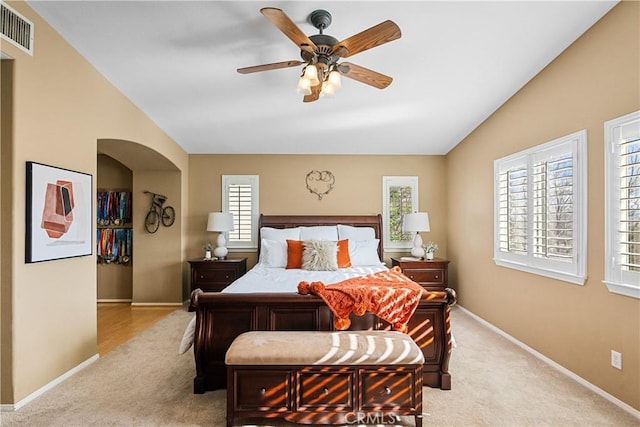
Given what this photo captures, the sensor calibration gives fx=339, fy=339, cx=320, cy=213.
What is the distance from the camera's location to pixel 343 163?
5.68 meters

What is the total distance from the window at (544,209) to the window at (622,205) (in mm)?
243

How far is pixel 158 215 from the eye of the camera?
543 centimetres

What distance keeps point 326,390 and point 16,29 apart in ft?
10.7

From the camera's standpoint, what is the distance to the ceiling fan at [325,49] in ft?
6.81

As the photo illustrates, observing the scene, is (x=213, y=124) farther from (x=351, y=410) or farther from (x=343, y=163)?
(x=351, y=410)

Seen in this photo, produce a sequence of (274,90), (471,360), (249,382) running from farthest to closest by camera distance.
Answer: (274,90), (471,360), (249,382)

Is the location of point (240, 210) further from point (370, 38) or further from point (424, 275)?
point (370, 38)

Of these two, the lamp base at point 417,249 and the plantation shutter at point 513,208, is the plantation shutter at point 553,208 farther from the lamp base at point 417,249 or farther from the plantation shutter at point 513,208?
the lamp base at point 417,249

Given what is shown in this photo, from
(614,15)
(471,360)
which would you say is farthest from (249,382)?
A: (614,15)

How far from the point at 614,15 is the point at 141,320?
5.87 meters

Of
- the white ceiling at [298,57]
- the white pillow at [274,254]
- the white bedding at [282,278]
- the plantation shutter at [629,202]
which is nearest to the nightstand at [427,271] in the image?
the white bedding at [282,278]

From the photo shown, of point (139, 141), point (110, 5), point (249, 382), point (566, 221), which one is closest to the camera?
point (249, 382)

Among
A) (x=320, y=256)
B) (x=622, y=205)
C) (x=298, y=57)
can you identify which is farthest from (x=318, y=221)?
(x=622, y=205)

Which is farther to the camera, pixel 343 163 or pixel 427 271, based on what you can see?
pixel 343 163
